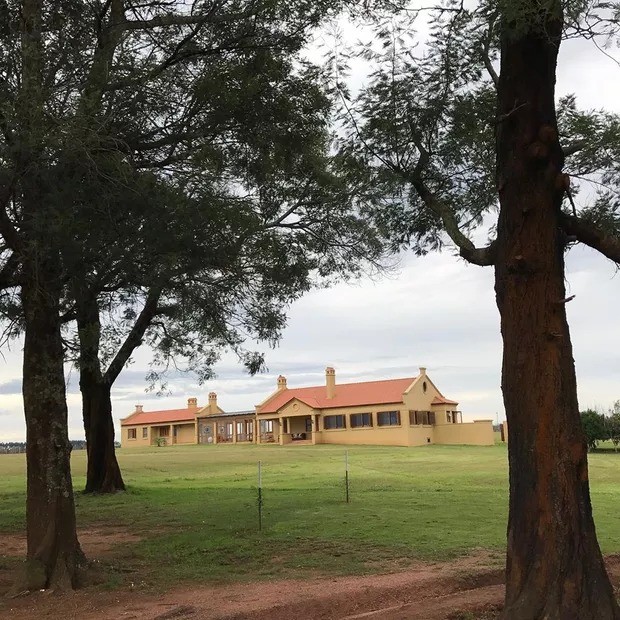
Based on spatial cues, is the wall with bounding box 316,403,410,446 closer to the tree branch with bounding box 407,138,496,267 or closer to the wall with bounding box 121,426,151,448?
the wall with bounding box 121,426,151,448

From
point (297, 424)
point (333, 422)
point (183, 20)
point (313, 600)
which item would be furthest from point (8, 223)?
point (297, 424)

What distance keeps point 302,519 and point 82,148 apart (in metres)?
9.68

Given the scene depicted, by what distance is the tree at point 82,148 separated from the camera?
8445 millimetres

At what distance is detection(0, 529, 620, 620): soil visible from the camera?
7.08 m

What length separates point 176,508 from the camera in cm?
1853

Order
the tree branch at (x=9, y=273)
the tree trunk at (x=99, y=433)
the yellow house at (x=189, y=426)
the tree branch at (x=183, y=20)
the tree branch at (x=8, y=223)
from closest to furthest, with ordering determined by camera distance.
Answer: the tree branch at (x=8, y=223) < the tree branch at (x=9, y=273) < the tree branch at (x=183, y=20) < the tree trunk at (x=99, y=433) < the yellow house at (x=189, y=426)

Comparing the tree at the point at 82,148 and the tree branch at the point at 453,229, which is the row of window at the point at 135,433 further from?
the tree branch at the point at 453,229

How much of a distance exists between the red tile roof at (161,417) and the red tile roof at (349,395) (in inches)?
471

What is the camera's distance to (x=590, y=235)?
687cm

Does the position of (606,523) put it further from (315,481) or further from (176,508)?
(315,481)

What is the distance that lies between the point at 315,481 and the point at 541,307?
65.2 ft

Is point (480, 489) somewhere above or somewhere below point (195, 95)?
below

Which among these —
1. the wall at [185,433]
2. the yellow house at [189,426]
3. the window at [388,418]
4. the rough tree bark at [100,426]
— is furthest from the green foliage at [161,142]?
the wall at [185,433]

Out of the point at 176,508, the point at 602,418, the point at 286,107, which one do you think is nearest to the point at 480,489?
the point at 176,508
